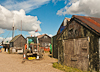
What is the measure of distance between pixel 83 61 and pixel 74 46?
137 centimetres

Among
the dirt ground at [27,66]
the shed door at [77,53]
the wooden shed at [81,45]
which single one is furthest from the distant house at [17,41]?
the shed door at [77,53]

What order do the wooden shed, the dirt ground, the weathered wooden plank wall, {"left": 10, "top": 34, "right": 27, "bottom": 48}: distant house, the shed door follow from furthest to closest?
1. {"left": 10, "top": 34, "right": 27, "bottom": 48}: distant house
2. the dirt ground
3. the shed door
4. the wooden shed
5. the weathered wooden plank wall

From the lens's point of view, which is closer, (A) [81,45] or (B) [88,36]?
(B) [88,36]

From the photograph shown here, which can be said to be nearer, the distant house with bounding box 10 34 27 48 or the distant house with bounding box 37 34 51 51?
the distant house with bounding box 10 34 27 48

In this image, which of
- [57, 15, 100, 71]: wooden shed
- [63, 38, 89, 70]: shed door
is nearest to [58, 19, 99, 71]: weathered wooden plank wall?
[57, 15, 100, 71]: wooden shed

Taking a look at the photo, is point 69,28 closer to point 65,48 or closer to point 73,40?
point 73,40

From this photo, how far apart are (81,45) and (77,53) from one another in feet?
2.47

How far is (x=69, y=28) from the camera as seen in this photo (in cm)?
897

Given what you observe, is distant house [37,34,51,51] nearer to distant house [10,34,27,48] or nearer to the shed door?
distant house [10,34,27,48]

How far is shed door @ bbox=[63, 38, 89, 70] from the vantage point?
7.43 m

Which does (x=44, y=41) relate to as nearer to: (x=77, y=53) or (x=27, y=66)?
(x=27, y=66)

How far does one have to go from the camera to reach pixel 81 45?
7.76 m

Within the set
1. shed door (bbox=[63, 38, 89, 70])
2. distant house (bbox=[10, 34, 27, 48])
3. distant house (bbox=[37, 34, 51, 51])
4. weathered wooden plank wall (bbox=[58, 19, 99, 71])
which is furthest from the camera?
distant house (bbox=[37, 34, 51, 51])

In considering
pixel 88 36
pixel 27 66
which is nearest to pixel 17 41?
pixel 27 66
